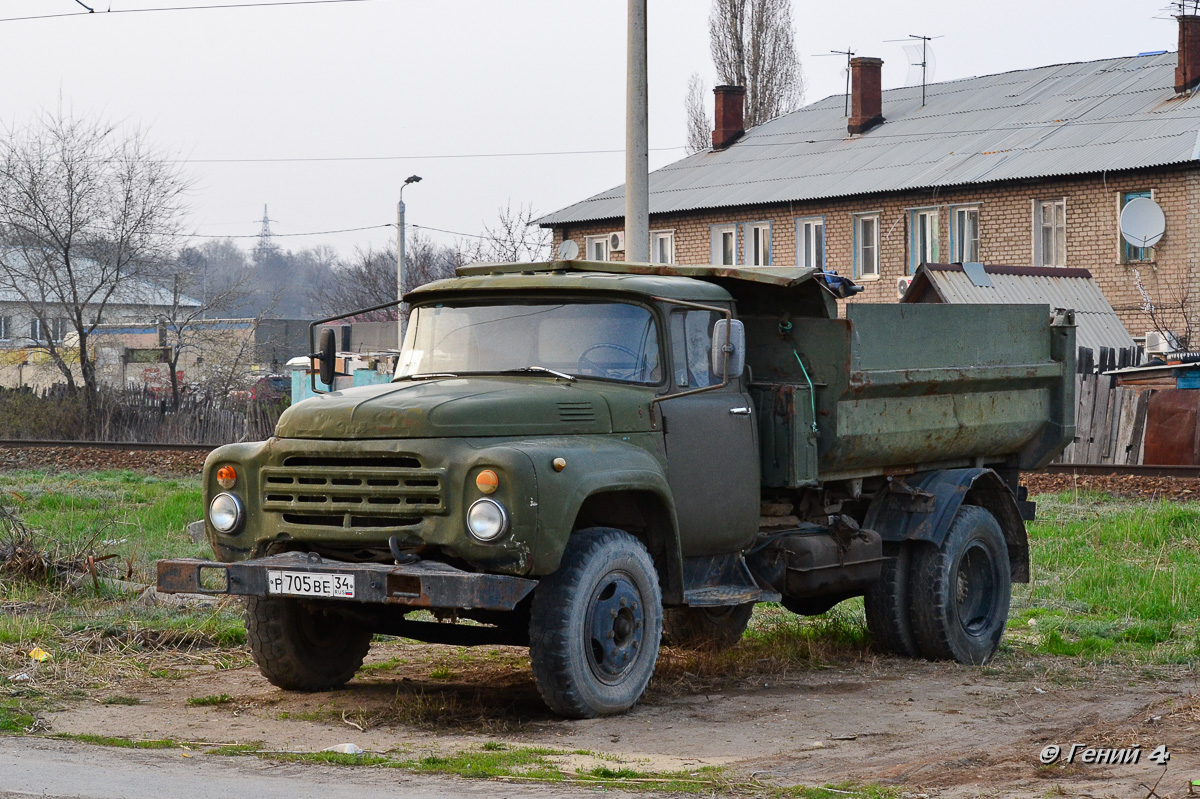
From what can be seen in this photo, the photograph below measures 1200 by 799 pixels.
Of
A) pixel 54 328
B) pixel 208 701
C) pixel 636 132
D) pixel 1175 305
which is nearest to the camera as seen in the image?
pixel 208 701

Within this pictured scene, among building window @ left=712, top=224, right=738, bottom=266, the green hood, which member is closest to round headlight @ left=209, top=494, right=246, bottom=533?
the green hood

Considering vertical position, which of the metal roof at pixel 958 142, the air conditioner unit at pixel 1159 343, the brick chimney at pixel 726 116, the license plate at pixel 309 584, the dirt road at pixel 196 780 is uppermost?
the brick chimney at pixel 726 116

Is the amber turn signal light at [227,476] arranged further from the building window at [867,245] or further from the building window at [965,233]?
the building window at [867,245]

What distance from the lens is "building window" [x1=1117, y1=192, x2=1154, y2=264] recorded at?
1219 inches

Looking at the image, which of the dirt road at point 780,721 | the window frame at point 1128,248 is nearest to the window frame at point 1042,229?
the window frame at point 1128,248

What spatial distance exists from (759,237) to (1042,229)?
801 centimetres

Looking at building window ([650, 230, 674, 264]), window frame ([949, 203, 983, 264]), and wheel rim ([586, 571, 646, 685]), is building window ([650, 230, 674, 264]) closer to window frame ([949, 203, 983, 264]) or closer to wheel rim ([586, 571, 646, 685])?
window frame ([949, 203, 983, 264])

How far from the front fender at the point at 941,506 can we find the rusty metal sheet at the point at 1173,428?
1136cm

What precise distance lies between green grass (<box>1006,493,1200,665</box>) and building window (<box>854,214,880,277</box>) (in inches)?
819

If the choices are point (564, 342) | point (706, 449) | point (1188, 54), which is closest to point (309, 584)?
point (564, 342)

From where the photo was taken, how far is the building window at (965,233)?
33.8 meters

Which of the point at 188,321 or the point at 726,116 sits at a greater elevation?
the point at 726,116

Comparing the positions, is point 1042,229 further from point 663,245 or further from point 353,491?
point 353,491

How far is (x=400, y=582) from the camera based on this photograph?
651 cm
